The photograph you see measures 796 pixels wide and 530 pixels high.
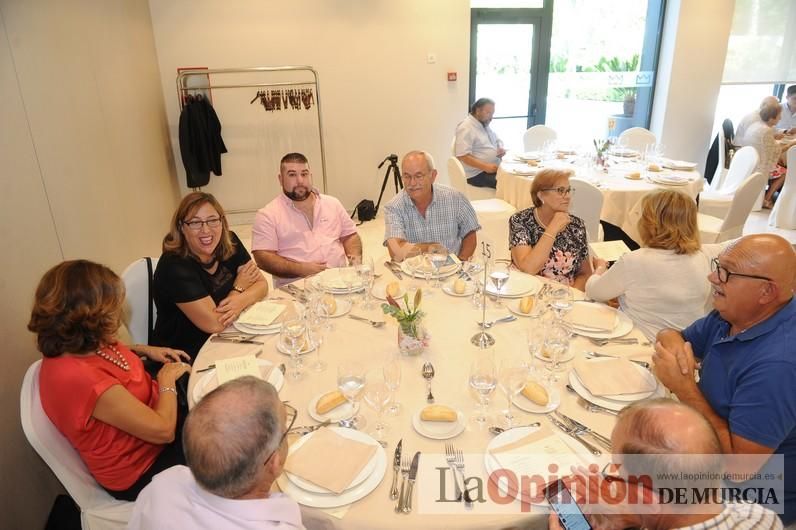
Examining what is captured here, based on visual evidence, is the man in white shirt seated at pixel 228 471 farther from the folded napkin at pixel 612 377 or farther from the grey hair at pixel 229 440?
the folded napkin at pixel 612 377

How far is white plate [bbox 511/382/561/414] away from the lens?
159cm

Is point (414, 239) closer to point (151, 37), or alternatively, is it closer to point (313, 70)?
point (313, 70)

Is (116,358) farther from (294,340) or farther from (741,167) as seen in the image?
(741,167)

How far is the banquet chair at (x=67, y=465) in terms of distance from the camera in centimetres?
158

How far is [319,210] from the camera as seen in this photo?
3.38 m

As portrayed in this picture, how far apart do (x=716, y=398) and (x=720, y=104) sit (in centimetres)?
802

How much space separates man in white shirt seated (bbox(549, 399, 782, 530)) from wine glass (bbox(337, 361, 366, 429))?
75cm

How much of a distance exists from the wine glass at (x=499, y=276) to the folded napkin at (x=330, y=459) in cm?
114

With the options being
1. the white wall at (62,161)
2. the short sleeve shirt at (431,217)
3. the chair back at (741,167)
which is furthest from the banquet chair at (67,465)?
the chair back at (741,167)

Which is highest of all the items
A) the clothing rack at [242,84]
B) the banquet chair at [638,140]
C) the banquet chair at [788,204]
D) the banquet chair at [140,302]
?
the clothing rack at [242,84]

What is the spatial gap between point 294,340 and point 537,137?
5757 mm

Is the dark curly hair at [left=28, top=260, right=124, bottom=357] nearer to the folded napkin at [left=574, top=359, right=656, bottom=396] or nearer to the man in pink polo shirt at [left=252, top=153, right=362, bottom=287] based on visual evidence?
the man in pink polo shirt at [left=252, top=153, right=362, bottom=287]

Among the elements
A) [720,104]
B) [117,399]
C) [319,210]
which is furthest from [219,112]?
[720,104]

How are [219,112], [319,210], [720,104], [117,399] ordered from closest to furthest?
1. [117,399]
2. [319,210]
3. [219,112]
4. [720,104]
